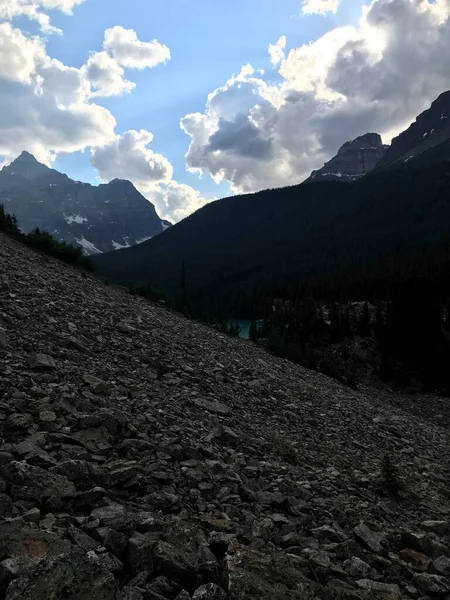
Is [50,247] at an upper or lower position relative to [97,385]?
upper

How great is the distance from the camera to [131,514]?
6.35m

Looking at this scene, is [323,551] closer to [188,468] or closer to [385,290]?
[188,468]

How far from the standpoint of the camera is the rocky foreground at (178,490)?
5.31 m

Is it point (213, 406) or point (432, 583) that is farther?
point (213, 406)

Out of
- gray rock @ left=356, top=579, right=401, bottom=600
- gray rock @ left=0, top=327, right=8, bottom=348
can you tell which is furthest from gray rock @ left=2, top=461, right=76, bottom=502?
gray rock @ left=0, top=327, right=8, bottom=348

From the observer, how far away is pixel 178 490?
7711 mm

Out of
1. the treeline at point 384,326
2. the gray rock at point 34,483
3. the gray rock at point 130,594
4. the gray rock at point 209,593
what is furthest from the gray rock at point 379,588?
the treeline at point 384,326

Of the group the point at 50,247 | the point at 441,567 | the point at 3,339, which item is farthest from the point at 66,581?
the point at 50,247

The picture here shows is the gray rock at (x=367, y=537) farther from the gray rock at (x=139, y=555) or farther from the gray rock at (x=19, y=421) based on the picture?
the gray rock at (x=19, y=421)

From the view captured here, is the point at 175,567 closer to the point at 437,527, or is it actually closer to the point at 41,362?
the point at 437,527

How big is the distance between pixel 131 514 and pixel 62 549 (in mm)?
1327

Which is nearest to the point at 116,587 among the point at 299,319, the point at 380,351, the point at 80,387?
the point at 80,387

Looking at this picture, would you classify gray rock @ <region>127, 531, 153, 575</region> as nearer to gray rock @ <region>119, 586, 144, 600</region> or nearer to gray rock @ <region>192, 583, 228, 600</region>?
gray rock @ <region>119, 586, 144, 600</region>

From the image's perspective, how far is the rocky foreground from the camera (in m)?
5.31
